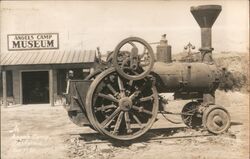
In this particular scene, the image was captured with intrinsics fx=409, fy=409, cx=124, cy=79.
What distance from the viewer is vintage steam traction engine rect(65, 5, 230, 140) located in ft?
28.2

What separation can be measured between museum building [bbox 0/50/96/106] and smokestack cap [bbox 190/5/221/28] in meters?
8.46

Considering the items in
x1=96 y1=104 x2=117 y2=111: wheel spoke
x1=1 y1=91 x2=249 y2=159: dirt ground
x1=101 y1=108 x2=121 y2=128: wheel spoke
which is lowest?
x1=1 y1=91 x2=249 y2=159: dirt ground

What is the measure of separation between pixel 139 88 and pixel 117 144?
4.33 ft

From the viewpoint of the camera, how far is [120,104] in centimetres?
872

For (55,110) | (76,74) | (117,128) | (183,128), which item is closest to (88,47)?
(76,74)

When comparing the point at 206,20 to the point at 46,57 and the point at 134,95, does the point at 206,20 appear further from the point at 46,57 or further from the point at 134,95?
the point at 46,57

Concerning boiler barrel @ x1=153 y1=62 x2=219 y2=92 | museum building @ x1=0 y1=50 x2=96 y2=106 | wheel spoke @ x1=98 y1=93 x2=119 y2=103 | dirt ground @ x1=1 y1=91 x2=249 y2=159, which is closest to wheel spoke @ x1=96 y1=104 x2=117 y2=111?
wheel spoke @ x1=98 y1=93 x2=119 y2=103

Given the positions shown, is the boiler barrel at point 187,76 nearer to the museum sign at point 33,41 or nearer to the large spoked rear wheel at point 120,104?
the large spoked rear wheel at point 120,104

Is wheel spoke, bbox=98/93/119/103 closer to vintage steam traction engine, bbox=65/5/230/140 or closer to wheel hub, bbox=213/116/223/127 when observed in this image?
vintage steam traction engine, bbox=65/5/230/140

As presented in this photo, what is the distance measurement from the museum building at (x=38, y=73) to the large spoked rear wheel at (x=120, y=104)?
8770mm

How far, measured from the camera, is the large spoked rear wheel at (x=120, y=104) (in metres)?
8.59

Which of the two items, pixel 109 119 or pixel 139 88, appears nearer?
pixel 109 119

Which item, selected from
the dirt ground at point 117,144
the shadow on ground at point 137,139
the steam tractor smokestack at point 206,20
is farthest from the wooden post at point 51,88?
the steam tractor smokestack at point 206,20

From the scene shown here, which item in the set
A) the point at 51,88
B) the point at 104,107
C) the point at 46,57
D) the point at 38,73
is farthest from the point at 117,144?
the point at 38,73
